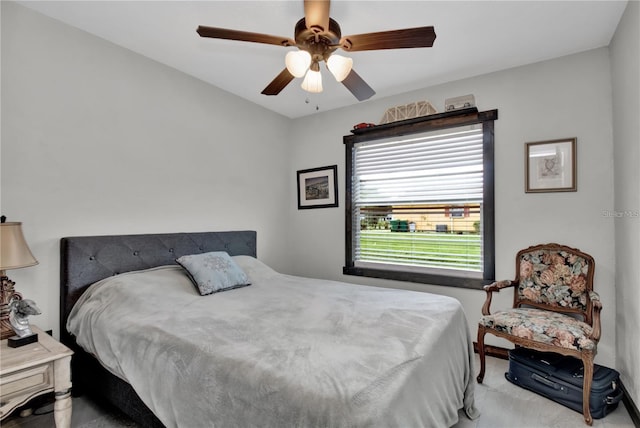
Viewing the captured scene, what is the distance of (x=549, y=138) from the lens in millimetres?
2746

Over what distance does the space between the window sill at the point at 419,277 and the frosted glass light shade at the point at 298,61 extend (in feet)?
7.95

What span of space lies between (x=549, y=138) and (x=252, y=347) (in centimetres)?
294

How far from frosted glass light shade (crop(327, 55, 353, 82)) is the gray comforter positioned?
1443mm

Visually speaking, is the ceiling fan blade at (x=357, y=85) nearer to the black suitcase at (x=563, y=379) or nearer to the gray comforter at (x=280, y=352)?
the gray comforter at (x=280, y=352)

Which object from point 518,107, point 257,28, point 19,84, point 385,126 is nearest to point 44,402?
point 19,84

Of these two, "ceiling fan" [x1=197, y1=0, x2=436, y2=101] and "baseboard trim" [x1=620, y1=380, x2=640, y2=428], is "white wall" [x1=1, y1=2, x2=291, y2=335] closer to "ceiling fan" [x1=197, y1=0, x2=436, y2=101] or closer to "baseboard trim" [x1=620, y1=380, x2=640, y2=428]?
"ceiling fan" [x1=197, y1=0, x2=436, y2=101]

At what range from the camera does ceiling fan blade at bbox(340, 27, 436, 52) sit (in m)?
1.61

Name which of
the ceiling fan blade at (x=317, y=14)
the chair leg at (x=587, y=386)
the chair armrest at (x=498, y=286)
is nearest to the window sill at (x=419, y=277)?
the chair armrest at (x=498, y=286)

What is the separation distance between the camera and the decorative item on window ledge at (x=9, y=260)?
5.73 ft

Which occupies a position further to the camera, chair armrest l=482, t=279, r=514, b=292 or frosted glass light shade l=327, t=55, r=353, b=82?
chair armrest l=482, t=279, r=514, b=292

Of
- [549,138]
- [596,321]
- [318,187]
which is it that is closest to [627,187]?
[549,138]

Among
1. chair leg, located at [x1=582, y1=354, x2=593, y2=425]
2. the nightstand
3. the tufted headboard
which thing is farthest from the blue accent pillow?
chair leg, located at [x1=582, y1=354, x2=593, y2=425]

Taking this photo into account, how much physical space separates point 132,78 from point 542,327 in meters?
3.72

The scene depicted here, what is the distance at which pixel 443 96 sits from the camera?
3268mm
